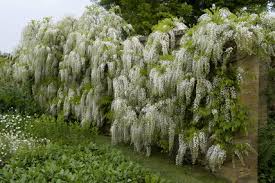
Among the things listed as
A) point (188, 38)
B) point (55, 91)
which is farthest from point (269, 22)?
point (55, 91)

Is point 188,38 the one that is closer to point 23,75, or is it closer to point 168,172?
point 168,172

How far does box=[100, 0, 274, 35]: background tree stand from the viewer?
13.6 metres

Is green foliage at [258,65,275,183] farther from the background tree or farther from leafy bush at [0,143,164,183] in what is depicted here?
the background tree

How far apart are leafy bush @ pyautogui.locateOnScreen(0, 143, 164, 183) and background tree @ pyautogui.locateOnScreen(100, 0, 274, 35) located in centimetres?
636

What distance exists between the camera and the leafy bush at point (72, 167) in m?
6.03

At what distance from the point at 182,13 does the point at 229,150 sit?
6997 millimetres

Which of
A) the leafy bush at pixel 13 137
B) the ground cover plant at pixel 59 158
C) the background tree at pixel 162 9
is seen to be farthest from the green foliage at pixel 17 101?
the background tree at pixel 162 9

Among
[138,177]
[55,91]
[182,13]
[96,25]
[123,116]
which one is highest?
[182,13]

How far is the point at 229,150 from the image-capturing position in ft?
24.1

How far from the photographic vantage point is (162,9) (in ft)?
44.6

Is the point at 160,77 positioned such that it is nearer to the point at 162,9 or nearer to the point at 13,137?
the point at 13,137

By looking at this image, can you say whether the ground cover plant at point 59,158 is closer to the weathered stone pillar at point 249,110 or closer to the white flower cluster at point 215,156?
the white flower cluster at point 215,156

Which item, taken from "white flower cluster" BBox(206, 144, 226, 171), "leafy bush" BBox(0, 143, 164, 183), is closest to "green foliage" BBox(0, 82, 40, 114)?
"leafy bush" BBox(0, 143, 164, 183)

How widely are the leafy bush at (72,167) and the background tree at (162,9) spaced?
A: 6359 mm
